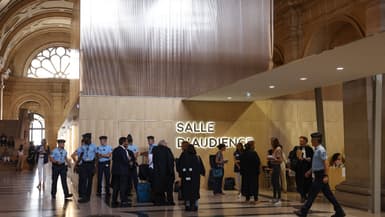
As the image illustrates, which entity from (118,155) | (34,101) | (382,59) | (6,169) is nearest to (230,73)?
(118,155)

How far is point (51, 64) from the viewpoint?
41.4 meters

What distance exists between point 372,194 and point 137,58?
8.69 meters

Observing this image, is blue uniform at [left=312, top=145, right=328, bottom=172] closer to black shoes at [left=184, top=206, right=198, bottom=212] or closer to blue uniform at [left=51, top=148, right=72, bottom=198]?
black shoes at [left=184, top=206, right=198, bottom=212]

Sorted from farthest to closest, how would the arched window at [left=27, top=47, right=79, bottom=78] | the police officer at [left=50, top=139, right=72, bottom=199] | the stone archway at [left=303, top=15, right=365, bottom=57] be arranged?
1. the arched window at [left=27, top=47, right=79, bottom=78]
2. the stone archway at [left=303, top=15, right=365, bottom=57]
3. the police officer at [left=50, top=139, right=72, bottom=199]

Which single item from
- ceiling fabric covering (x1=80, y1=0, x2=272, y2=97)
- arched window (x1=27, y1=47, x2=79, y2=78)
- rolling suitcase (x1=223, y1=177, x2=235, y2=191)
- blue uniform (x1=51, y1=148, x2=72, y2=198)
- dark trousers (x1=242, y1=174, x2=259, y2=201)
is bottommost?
rolling suitcase (x1=223, y1=177, x2=235, y2=191)

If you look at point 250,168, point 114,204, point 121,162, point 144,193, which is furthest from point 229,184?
point 121,162

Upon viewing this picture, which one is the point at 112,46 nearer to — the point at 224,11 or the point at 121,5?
the point at 121,5

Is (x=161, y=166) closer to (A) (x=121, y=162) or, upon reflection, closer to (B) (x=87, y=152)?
(A) (x=121, y=162)

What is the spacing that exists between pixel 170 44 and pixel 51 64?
27.9m

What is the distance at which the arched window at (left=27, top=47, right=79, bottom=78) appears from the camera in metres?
40.9

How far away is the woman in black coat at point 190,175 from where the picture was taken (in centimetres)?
982

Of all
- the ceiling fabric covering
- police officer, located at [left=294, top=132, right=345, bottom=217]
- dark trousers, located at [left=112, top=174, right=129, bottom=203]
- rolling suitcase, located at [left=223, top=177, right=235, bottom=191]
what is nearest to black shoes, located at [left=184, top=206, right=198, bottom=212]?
dark trousers, located at [left=112, top=174, right=129, bottom=203]

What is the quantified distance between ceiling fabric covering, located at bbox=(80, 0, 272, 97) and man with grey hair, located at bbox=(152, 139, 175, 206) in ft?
16.6

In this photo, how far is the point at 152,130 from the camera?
1488 centimetres
